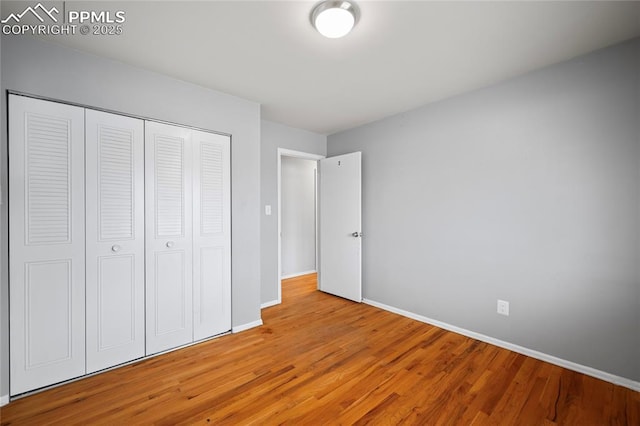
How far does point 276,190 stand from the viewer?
380 centimetres

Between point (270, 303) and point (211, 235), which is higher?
point (211, 235)

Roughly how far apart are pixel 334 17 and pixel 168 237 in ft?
7.23

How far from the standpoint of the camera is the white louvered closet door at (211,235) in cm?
264

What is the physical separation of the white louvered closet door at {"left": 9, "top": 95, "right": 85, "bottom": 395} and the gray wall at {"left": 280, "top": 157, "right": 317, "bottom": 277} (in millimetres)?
3317

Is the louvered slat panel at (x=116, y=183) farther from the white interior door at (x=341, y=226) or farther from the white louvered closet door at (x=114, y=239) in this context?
the white interior door at (x=341, y=226)

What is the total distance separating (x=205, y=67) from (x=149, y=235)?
5.01ft

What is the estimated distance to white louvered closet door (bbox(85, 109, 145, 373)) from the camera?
2.10 m

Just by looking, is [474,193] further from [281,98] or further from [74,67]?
[74,67]

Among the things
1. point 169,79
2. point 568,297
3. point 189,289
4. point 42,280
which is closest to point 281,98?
point 169,79

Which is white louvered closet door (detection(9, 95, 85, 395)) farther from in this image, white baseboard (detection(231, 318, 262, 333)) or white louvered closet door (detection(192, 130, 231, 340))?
white baseboard (detection(231, 318, 262, 333))

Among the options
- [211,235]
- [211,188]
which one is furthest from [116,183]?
[211,235]

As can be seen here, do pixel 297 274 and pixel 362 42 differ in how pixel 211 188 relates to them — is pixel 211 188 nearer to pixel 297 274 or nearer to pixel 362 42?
pixel 362 42

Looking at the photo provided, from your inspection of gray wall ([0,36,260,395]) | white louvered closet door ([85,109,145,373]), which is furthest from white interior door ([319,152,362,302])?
white louvered closet door ([85,109,145,373])

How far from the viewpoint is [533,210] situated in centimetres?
237
